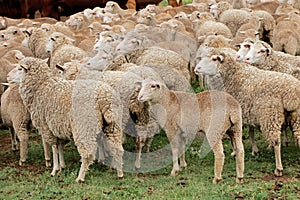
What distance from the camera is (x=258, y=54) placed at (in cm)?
951

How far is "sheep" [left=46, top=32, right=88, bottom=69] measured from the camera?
428 inches

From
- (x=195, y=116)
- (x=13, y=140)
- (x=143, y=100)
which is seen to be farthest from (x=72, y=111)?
(x=13, y=140)

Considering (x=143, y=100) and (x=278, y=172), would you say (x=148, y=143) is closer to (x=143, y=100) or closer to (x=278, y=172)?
(x=143, y=100)

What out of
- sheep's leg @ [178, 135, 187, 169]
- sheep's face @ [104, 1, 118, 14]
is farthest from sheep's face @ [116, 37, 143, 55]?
sheep's face @ [104, 1, 118, 14]

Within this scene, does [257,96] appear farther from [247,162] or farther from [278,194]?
[278,194]

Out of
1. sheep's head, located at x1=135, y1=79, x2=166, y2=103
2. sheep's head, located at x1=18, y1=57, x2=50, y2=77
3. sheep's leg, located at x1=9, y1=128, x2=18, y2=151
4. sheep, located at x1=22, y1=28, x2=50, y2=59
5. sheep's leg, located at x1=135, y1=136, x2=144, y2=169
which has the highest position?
sheep's head, located at x1=18, y1=57, x2=50, y2=77

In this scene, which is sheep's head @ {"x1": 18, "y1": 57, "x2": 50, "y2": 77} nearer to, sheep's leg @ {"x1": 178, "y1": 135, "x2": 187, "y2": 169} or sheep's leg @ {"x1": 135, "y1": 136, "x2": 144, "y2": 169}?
sheep's leg @ {"x1": 135, "y1": 136, "x2": 144, "y2": 169}

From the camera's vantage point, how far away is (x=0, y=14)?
21672mm

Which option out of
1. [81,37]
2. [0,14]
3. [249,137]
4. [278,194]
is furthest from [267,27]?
[0,14]

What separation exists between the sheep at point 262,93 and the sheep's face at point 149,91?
0.93 meters

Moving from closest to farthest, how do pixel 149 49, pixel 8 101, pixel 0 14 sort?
pixel 8 101 < pixel 149 49 < pixel 0 14

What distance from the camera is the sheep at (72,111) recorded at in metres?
7.82

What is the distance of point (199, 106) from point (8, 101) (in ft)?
9.29

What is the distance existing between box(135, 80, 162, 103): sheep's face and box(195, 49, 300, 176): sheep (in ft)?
3.06
